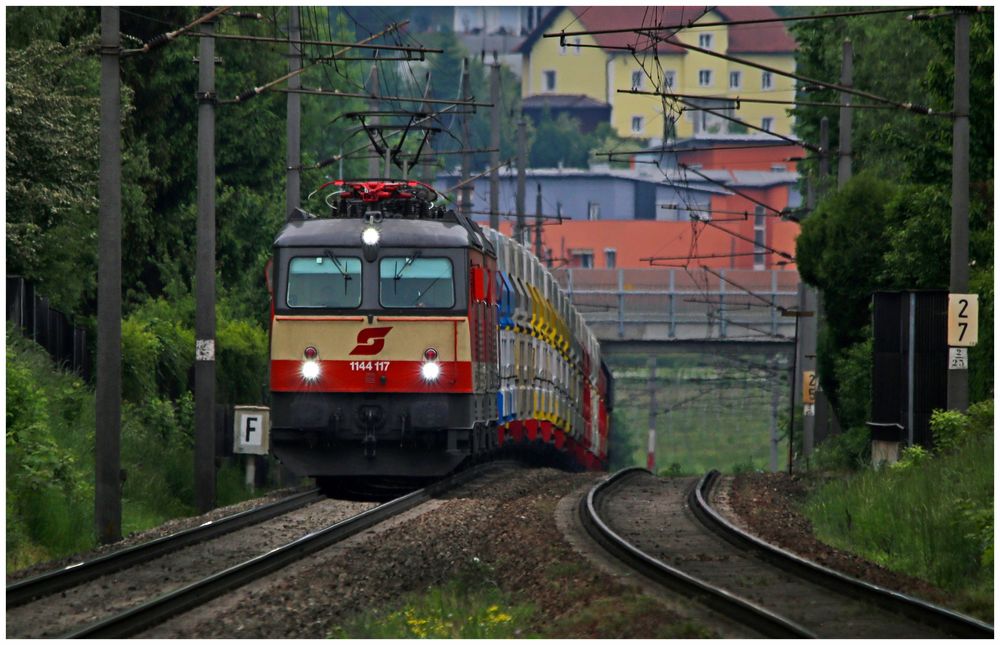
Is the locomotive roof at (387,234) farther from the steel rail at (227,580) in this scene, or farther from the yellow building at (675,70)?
the yellow building at (675,70)

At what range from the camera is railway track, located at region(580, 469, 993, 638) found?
11.8m

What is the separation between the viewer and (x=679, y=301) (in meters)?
65.5

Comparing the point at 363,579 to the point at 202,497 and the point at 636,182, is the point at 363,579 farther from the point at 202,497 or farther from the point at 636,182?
the point at 636,182

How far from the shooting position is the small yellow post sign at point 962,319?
21.1 metres

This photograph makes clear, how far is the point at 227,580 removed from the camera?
557 inches

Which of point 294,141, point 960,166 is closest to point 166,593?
point 960,166

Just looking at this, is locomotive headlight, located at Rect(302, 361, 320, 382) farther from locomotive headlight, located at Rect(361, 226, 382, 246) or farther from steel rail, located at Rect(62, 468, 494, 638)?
steel rail, located at Rect(62, 468, 494, 638)

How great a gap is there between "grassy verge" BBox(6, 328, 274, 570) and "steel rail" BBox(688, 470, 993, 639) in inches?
278

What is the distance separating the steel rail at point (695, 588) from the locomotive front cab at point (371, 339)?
10.2ft

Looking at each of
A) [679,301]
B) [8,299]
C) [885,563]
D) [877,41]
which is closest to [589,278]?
[679,301]

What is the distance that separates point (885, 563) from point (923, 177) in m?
15.6

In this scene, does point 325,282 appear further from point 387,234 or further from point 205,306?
point 205,306

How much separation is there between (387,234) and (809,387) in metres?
19.2

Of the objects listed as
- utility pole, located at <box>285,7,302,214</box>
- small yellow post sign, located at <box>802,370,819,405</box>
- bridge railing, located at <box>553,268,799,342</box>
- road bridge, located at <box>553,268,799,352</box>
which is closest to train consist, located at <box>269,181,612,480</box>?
utility pole, located at <box>285,7,302,214</box>
